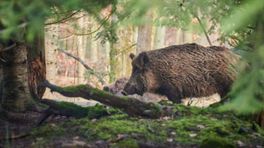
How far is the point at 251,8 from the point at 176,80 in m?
8.02

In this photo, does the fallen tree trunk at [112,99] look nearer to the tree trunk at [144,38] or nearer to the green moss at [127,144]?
the green moss at [127,144]

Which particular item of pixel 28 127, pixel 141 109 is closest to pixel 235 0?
pixel 141 109

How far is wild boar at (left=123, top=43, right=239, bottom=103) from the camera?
9695 mm

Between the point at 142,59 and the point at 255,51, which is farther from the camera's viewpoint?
the point at 142,59

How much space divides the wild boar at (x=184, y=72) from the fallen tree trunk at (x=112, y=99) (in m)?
3.78

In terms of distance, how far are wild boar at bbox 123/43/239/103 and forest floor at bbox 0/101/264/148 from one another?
10.7 feet

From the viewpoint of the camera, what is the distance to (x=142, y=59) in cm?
1053

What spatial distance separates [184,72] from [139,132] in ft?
15.3

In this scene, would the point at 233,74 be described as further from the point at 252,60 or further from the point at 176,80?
the point at 252,60

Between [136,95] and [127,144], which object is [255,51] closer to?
[127,144]

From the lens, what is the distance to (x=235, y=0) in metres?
4.31

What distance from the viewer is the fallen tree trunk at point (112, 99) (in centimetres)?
573

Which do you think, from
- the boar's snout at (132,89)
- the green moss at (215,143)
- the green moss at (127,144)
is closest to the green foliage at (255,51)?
the green moss at (215,143)

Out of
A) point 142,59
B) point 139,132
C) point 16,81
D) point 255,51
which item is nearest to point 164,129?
point 139,132
